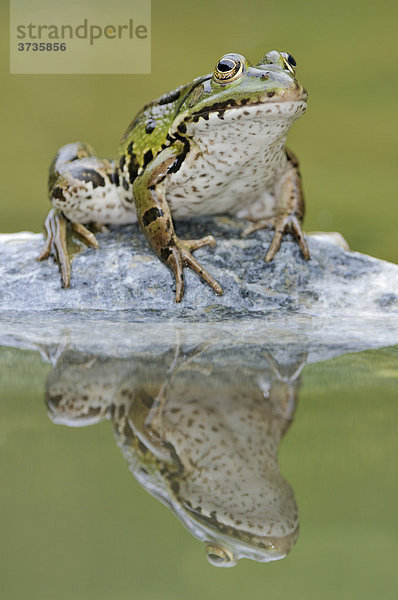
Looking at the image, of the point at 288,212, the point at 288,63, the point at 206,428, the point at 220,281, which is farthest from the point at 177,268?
the point at 206,428

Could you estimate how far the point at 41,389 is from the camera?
155 centimetres

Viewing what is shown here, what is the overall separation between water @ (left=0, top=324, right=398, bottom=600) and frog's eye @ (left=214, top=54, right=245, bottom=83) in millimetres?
1178

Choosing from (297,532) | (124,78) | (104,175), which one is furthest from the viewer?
(124,78)

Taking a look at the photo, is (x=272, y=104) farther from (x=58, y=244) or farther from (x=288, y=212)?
(x=58, y=244)

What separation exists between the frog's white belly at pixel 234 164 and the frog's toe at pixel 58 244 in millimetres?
462

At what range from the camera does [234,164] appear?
262 centimetres

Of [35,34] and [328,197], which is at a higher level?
[35,34]

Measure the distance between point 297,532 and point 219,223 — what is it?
206 centimetres

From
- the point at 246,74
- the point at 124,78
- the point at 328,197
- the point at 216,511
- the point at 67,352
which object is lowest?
the point at 328,197

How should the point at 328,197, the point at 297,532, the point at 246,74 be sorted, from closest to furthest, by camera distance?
the point at 297,532 < the point at 246,74 < the point at 328,197

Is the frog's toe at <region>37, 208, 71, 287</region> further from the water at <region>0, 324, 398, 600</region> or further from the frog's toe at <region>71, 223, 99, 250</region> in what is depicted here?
the water at <region>0, 324, 398, 600</region>

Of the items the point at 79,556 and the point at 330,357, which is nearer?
the point at 79,556

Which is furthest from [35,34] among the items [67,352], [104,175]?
[67,352]

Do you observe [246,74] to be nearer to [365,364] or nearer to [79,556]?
[365,364]
